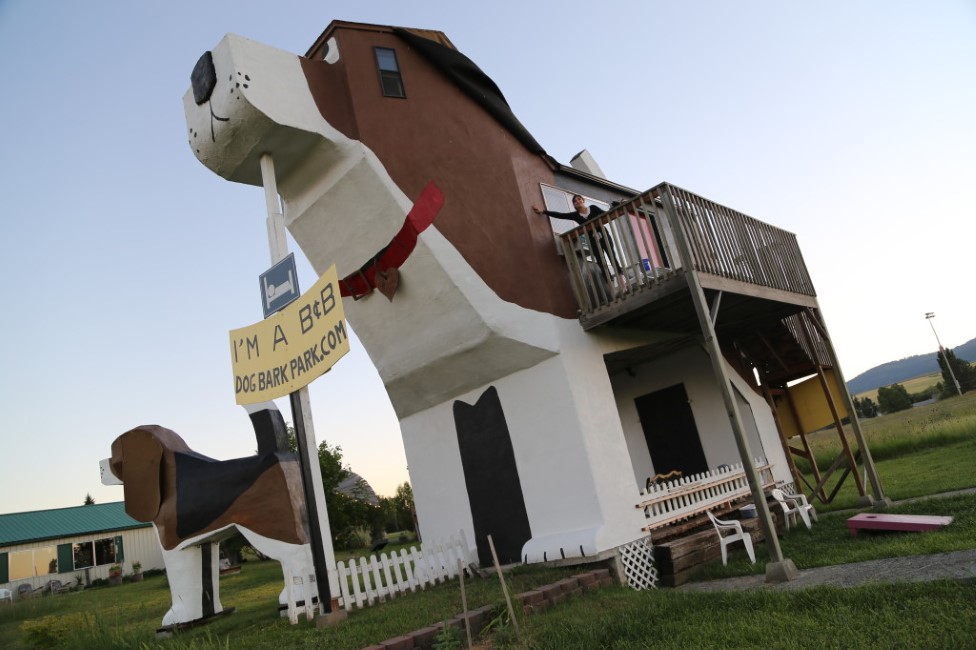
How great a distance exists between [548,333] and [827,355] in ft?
23.1

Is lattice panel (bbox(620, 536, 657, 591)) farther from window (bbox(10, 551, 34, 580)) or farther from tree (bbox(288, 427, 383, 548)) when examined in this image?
window (bbox(10, 551, 34, 580))

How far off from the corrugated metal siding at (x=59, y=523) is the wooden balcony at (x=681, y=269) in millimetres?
23032

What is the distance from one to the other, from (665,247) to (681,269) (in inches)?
49.8

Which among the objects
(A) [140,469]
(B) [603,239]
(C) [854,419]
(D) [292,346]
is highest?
(B) [603,239]

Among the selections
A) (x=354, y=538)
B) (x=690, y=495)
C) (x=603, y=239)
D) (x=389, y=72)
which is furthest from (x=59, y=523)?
(x=603, y=239)

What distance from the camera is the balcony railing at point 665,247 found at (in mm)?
8250

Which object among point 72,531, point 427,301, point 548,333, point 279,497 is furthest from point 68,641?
point 72,531

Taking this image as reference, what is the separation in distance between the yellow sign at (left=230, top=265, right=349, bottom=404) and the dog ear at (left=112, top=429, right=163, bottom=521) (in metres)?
2.10

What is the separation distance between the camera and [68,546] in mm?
26094

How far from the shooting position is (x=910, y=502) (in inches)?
388

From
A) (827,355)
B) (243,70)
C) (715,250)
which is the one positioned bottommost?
(827,355)

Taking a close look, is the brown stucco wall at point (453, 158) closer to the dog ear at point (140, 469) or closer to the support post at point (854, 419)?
the dog ear at point (140, 469)

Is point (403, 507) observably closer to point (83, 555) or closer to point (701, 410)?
point (83, 555)

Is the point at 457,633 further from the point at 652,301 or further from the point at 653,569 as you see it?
the point at 652,301
